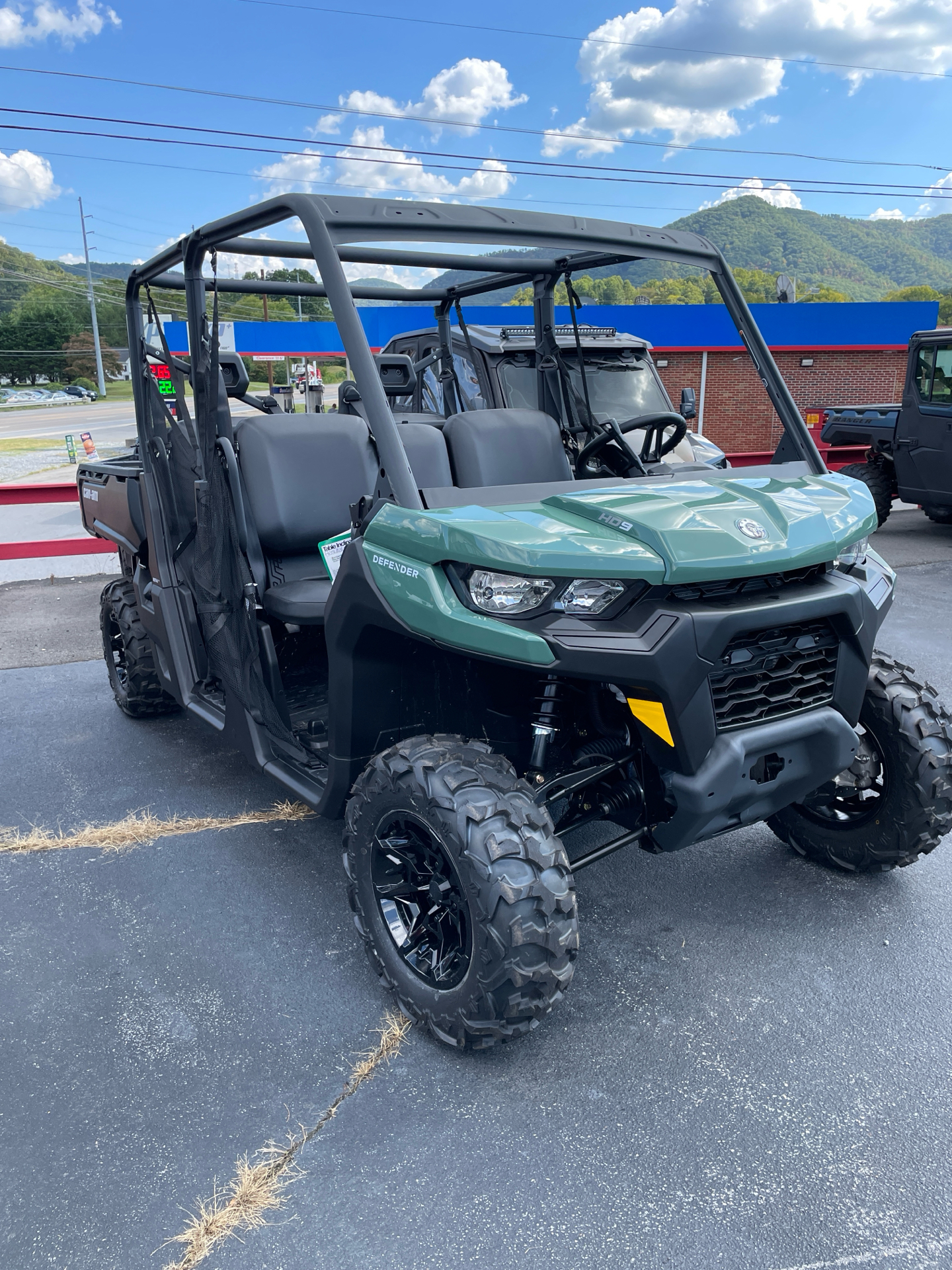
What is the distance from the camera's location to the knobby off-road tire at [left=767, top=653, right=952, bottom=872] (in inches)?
108

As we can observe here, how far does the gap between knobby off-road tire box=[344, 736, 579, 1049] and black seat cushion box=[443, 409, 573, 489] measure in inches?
50.9

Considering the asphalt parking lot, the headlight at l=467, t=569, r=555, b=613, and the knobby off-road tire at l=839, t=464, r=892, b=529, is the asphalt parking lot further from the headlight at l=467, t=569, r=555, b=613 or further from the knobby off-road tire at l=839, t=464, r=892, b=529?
the knobby off-road tire at l=839, t=464, r=892, b=529

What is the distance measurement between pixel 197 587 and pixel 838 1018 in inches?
102

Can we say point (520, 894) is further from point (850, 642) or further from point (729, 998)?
point (850, 642)

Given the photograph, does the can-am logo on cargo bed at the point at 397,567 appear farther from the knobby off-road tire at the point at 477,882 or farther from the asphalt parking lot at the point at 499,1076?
the asphalt parking lot at the point at 499,1076

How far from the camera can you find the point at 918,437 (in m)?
9.45

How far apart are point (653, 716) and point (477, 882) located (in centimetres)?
55

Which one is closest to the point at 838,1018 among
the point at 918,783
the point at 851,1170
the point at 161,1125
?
the point at 851,1170

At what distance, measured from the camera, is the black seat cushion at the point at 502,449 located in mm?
3377

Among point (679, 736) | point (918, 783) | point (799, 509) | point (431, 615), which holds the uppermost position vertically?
point (799, 509)

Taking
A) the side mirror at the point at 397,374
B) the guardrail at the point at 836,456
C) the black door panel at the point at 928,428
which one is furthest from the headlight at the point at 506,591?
the guardrail at the point at 836,456

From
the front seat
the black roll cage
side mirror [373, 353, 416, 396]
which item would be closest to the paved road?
side mirror [373, 353, 416, 396]

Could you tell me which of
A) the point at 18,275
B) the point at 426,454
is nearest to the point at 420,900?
the point at 426,454

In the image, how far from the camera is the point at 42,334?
3477 inches
